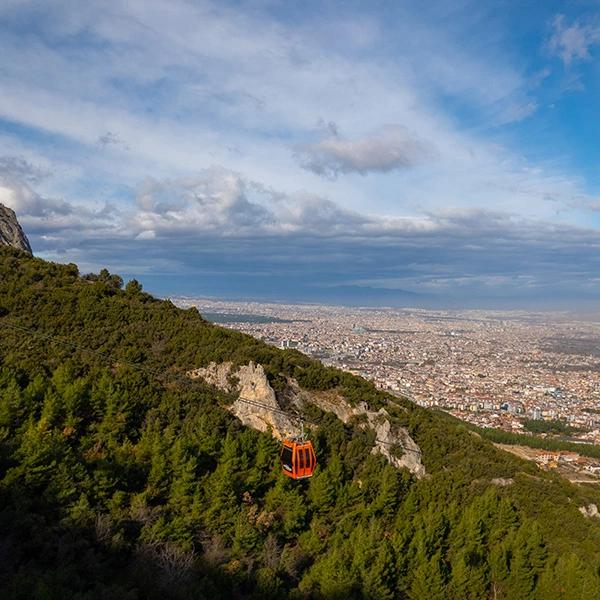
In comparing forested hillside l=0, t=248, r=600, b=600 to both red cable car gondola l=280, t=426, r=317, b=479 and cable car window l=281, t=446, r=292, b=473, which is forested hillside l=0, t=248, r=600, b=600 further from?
red cable car gondola l=280, t=426, r=317, b=479

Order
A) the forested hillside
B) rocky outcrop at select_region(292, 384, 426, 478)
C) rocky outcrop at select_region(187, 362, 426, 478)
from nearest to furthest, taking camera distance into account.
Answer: the forested hillside → rocky outcrop at select_region(187, 362, 426, 478) → rocky outcrop at select_region(292, 384, 426, 478)

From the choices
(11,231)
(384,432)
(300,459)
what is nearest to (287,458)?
(300,459)

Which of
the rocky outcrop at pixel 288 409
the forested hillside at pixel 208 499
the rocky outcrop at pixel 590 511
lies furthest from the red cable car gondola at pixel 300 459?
the rocky outcrop at pixel 590 511

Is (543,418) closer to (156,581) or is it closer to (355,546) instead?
(355,546)

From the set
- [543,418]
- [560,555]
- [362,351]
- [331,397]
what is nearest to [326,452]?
[331,397]

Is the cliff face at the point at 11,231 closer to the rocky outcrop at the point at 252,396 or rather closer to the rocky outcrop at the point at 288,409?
the rocky outcrop at the point at 252,396

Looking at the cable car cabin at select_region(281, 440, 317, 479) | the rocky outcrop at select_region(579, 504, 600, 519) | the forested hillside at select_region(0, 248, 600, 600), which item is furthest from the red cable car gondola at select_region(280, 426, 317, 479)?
the rocky outcrop at select_region(579, 504, 600, 519)

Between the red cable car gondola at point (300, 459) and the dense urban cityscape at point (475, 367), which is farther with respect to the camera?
the dense urban cityscape at point (475, 367)
